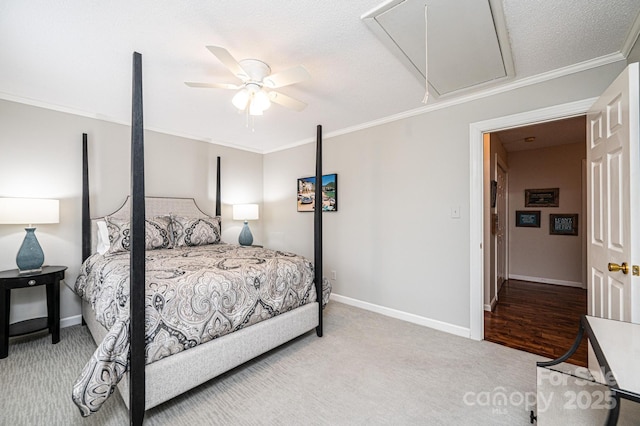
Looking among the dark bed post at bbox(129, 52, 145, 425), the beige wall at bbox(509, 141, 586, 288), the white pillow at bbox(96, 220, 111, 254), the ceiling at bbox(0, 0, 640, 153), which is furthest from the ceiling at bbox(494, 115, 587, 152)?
the white pillow at bbox(96, 220, 111, 254)

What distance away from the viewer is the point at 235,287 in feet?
6.43

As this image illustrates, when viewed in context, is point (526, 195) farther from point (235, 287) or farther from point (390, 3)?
point (235, 287)

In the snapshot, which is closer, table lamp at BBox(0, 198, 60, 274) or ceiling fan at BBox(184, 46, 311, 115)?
ceiling fan at BBox(184, 46, 311, 115)

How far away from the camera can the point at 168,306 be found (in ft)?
5.39

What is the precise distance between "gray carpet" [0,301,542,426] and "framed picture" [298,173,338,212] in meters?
1.83

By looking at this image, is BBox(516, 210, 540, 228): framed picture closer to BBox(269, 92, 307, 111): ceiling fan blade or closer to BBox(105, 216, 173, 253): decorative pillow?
BBox(269, 92, 307, 111): ceiling fan blade

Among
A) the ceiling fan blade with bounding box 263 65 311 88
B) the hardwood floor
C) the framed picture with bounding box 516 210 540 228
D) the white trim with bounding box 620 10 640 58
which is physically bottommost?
the hardwood floor

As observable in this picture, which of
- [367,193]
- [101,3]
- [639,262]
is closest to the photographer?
[639,262]

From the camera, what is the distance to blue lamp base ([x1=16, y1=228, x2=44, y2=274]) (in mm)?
2471

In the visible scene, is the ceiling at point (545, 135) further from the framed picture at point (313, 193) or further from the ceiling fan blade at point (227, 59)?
the ceiling fan blade at point (227, 59)

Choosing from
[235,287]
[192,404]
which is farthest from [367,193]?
[192,404]

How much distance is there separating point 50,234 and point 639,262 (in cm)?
475

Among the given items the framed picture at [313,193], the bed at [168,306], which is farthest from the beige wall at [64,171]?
the framed picture at [313,193]

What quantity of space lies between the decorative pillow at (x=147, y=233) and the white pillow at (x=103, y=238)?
0.25 ft
